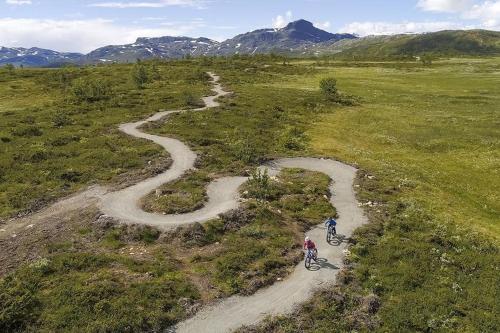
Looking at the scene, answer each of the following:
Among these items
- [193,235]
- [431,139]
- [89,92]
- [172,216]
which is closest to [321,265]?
[193,235]

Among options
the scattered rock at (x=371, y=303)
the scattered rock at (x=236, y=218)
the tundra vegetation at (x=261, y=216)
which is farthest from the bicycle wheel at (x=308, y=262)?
the scattered rock at (x=236, y=218)

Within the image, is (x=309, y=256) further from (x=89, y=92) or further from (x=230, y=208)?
(x=89, y=92)

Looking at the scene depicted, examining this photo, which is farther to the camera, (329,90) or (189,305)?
(329,90)

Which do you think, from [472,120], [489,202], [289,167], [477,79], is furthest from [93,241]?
[477,79]

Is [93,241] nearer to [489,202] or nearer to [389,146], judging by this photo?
[489,202]

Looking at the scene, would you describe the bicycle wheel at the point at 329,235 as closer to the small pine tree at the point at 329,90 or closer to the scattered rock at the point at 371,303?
the scattered rock at the point at 371,303
